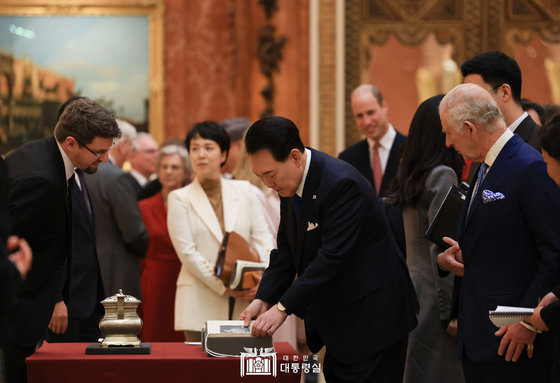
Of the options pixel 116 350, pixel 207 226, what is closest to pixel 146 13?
pixel 207 226

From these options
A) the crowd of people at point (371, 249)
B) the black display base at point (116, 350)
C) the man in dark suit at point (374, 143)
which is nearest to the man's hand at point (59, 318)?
the crowd of people at point (371, 249)

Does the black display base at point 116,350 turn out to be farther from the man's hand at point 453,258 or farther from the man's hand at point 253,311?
the man's hand at point 453,258

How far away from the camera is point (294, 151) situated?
3.89 metres

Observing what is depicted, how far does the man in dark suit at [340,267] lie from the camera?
12.6 feet

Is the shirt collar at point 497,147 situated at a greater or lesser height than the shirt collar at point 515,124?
lesser

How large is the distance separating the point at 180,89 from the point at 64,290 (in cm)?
614

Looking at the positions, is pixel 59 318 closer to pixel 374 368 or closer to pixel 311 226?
pixel 311 226

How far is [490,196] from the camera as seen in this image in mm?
3551

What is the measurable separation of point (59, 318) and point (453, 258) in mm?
2115

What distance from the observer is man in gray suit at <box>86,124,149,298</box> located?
5941 mm

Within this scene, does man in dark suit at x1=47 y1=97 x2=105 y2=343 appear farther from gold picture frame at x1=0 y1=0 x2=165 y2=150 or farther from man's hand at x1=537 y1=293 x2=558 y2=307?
gold picture frame at x1=0 y1=0 x2=165 y2=150

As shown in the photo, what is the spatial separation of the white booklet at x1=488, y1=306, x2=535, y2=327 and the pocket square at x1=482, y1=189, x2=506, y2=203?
46cm

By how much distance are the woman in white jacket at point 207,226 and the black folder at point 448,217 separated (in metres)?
1.57

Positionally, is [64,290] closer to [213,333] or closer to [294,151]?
[213,333]
